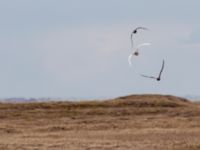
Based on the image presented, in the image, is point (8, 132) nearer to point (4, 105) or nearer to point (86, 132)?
point (86, 132)

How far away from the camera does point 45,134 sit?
123 ft

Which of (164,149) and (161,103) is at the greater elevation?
(161,103)

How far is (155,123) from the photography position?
42.1 metres

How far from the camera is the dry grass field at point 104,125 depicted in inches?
1273

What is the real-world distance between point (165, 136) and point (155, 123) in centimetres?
653

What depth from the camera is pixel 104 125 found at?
42156 millimetres

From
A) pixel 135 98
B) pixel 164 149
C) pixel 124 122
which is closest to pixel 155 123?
pixel 124 122

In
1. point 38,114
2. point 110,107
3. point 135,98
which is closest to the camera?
point 38,114

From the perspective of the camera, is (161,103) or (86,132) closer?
(86,132)

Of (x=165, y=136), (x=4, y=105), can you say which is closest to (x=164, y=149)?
(x=165, y=136)

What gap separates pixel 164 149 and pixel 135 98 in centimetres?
2695

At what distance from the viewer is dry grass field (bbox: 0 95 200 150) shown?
106 feet

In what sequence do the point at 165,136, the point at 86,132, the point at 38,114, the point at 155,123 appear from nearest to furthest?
the point at 165,136
the point at 86,132
the point at 155,123
the point at 38,114

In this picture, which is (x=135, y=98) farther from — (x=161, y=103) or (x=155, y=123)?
(x=155, y=123)
